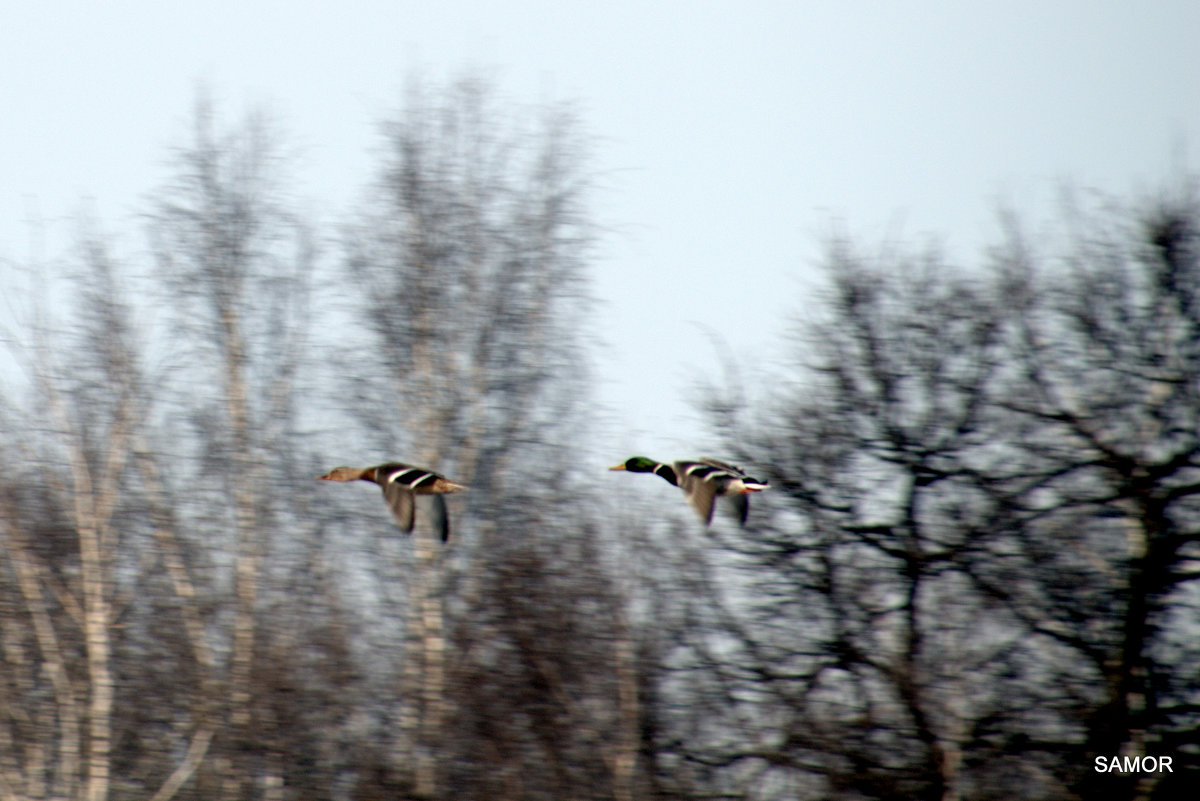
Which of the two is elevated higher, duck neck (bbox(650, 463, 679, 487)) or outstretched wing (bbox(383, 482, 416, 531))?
duck neck (bbox(650, 463, 679, 487))

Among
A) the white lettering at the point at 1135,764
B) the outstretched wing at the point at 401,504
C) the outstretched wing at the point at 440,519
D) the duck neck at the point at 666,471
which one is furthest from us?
the white lettering at the point at 1135,764

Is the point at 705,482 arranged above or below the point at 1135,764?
above

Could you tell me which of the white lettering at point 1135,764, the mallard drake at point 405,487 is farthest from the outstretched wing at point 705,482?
the white lettering at point 1135,764

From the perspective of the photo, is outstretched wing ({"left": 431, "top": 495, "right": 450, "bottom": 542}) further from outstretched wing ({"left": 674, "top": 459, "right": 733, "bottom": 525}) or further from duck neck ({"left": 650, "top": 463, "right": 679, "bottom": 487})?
outstretched wing ({"left": 674, "top": 459, "right": 733, "bottom": 525})

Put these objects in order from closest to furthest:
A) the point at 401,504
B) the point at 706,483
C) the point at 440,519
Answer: the point at 706,483, the point at 401,504, the point at 440,519

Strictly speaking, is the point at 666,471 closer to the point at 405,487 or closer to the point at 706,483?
the point at 706,483

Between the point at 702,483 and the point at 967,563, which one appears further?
the point at 967,563

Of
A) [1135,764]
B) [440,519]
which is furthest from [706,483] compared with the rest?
[1135,764]

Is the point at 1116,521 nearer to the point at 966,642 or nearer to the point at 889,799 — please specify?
the point at 966,642

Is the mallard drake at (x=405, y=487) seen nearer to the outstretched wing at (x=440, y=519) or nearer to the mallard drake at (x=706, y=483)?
the outstretched wing at (x=440, y=519)

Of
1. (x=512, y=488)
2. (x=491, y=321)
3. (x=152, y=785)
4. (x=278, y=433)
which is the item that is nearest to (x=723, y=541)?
(x=512, y=488)

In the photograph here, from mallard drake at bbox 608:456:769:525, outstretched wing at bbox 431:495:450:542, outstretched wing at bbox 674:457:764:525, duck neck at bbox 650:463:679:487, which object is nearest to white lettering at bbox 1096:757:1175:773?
mallard drake at bbox 608:456:769:525

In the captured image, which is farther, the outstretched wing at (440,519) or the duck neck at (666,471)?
the duck neck at (666,471)

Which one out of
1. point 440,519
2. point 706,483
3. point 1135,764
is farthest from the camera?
point 1135,764
